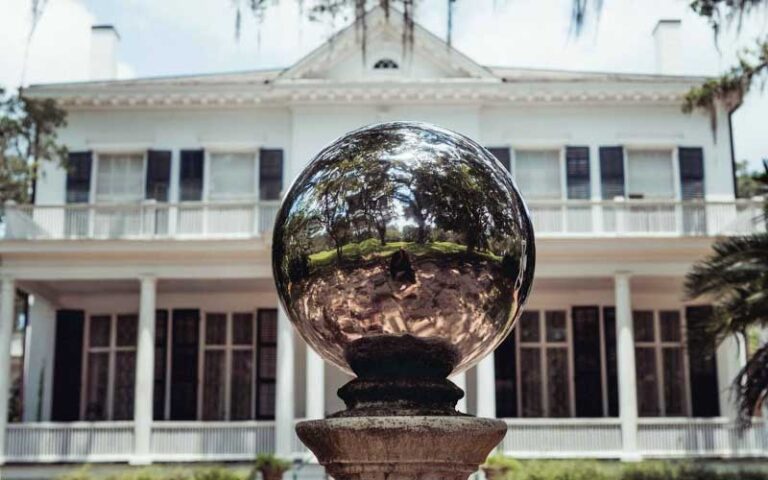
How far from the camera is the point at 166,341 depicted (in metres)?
24.7

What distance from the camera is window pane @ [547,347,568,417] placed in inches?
961

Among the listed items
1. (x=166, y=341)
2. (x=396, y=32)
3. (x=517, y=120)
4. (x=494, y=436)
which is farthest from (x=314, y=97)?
(x=494, y=436)

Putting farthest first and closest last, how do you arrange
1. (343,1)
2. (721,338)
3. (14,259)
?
1. (14,259)
2. (721,338)
3. (343,1)

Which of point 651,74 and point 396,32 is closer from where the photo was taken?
point 396,32

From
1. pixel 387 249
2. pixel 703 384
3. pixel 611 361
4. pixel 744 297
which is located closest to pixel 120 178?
pixel 611 361

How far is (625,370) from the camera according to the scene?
21734mm

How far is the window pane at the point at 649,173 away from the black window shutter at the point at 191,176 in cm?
942

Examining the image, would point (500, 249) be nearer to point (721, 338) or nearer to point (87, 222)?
point (721, 338)

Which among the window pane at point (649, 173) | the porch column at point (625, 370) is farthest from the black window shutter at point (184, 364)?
the window pane at point (649, 173)

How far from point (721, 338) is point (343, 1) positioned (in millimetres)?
10140

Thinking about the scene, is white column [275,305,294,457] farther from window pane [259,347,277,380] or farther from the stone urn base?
the stone urn base

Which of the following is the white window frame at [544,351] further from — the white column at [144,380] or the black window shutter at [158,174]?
the black window shutter at [158,174]

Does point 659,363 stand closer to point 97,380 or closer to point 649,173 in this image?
point 649,173

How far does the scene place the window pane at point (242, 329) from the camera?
81.7 ft
